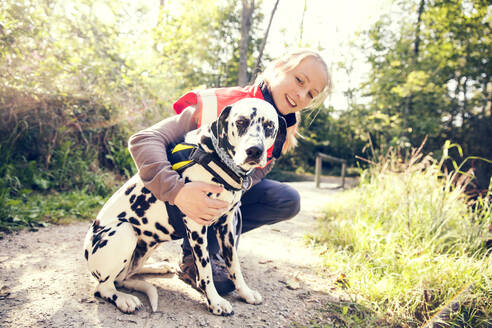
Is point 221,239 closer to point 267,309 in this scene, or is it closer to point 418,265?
point 267,309

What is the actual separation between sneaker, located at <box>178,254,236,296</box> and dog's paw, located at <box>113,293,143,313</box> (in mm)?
441

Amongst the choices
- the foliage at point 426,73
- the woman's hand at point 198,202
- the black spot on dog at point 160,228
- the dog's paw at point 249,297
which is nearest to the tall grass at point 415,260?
the dog's paw at point 249,297

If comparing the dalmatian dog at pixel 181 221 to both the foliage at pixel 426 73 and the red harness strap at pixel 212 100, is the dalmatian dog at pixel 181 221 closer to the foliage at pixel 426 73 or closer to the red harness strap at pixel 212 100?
the red harness strap at pixel 212 100

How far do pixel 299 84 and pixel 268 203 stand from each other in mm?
987

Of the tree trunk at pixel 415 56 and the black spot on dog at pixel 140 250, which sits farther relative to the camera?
the tree trunk at pixel 415 56

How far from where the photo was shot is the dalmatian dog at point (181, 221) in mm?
1650

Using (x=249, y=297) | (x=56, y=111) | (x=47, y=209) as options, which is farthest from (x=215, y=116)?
(x=56, y=111)

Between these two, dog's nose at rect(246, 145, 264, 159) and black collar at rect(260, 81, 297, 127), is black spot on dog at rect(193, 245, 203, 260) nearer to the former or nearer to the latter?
dog's nose at rect(246, 145, 264, 159)

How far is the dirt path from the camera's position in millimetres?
1708

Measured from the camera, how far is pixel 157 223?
183 centimetres

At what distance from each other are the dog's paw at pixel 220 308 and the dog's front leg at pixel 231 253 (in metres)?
0.21

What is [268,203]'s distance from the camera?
2553 millimetres

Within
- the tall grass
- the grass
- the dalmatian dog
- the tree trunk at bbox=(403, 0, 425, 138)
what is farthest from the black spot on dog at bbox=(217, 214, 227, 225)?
the tree trunk at bbox=(403, 0, 425, 138)

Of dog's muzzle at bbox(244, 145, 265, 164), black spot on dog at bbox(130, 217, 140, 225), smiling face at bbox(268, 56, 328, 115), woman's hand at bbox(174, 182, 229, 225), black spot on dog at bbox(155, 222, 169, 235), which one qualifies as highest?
smiling face at bbox(268, 56, 328, 115)
